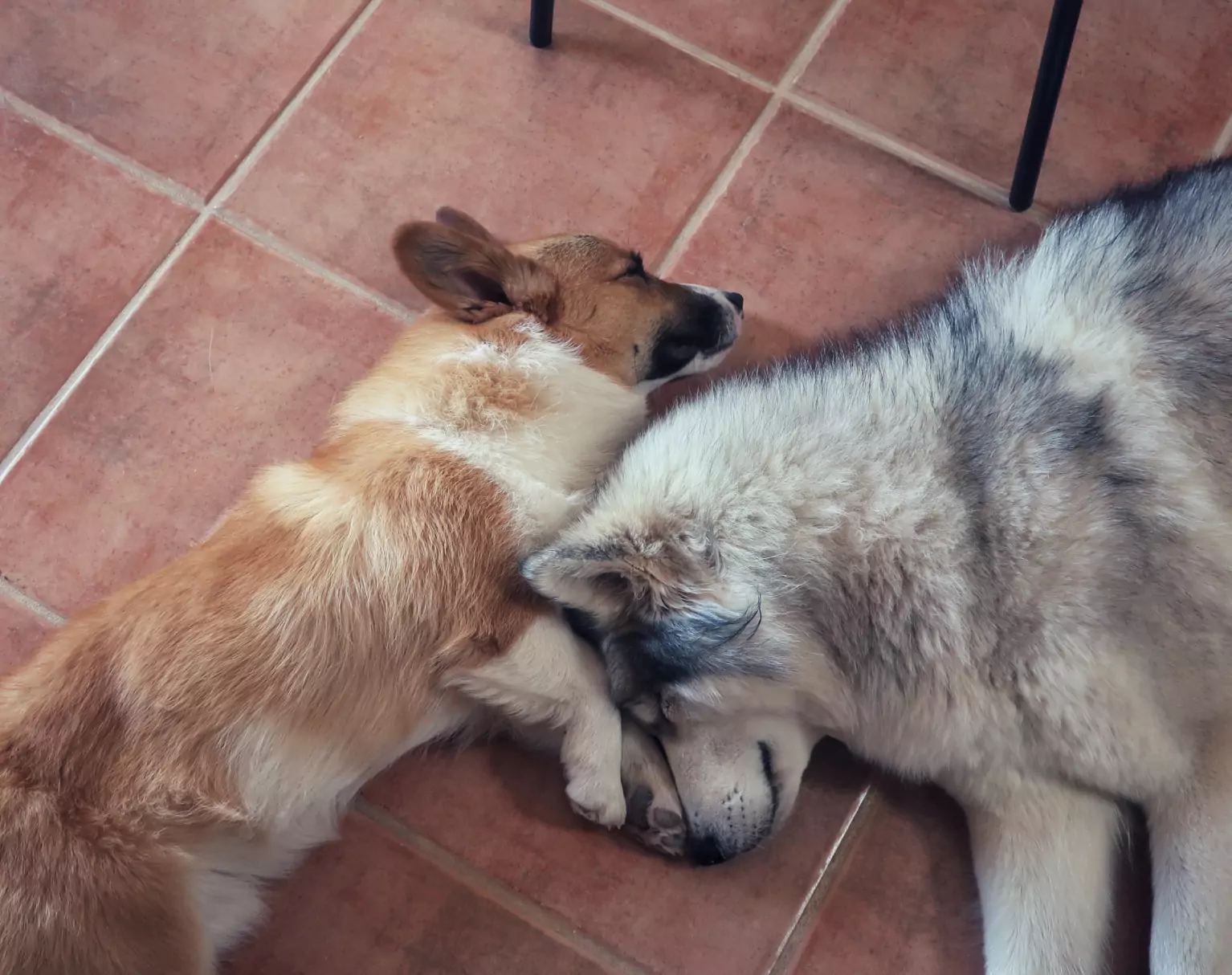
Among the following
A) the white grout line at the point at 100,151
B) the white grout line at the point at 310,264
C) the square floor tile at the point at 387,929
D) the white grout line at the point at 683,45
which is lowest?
the square floor tile at the point at 387,929

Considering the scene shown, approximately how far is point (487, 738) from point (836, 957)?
0.62 m

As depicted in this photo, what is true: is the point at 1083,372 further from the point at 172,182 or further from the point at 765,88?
the point at 172,182

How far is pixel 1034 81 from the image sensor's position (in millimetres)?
2291

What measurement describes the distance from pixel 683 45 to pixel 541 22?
0.91ft

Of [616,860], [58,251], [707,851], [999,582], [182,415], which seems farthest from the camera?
[58,251]

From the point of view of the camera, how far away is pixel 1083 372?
162 cm

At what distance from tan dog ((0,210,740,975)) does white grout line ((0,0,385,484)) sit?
53 centimetres

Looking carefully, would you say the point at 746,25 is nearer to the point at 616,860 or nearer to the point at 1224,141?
the point at 1224,141

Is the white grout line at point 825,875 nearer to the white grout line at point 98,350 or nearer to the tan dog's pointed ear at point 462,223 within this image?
the tan dog's pointed ear at point 462,223

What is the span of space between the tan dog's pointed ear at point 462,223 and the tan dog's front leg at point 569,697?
2.01 ft

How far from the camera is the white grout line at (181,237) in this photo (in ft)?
6.86

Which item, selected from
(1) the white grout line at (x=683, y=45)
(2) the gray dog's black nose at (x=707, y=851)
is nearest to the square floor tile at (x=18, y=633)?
(2) the gray dog's black nose at (x=707, y=851)

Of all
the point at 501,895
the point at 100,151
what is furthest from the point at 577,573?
the point at 100,151

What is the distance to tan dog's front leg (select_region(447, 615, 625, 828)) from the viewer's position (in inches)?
67.2
